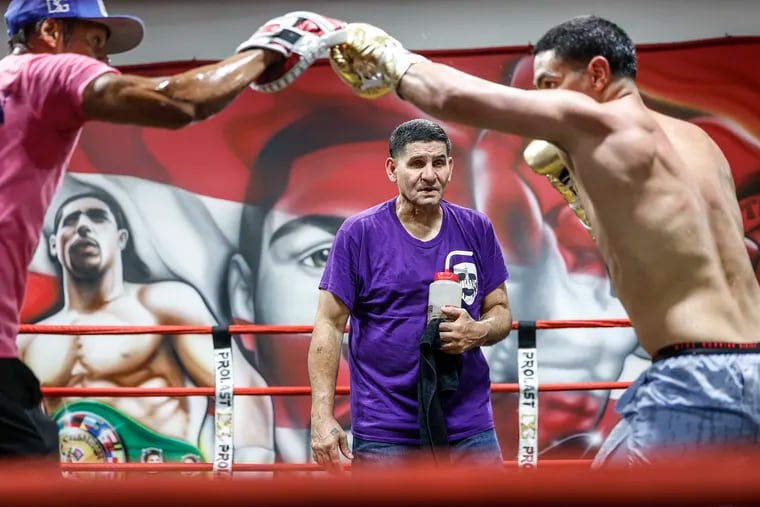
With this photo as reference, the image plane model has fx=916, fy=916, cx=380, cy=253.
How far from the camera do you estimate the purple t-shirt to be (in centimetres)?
259

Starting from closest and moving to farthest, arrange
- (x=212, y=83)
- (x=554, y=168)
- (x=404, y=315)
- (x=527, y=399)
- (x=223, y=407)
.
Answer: (x=212, y=83) < (x=554, y=168) < (x=404, y=315) < (x=527, y=399) < (x=223, y=407)

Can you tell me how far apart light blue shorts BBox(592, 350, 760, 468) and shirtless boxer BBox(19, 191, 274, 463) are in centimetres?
339

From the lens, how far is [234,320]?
16.3 ft

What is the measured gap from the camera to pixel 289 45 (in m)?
2.21

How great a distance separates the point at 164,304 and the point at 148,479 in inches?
168

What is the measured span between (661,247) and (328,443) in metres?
1.16

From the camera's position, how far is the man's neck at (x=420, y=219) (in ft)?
9.02

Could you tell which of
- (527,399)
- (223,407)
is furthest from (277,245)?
(527,399)

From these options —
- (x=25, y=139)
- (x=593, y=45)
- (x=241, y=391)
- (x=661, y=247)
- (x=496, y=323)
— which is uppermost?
(x=593, y=45)

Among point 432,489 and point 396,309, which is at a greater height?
point 396,309

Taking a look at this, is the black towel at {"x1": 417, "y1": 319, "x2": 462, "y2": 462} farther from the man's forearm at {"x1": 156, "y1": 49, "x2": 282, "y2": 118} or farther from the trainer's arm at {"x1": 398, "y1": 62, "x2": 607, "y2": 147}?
the man's forearm at {"x1": 156, "y1": 49, "x2": 282, "y2": 118}

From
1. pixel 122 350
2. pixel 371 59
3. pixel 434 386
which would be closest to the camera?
pixel 371 59

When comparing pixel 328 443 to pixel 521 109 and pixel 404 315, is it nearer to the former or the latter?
pixel 404 315

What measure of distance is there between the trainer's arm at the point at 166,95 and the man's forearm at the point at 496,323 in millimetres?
1034
